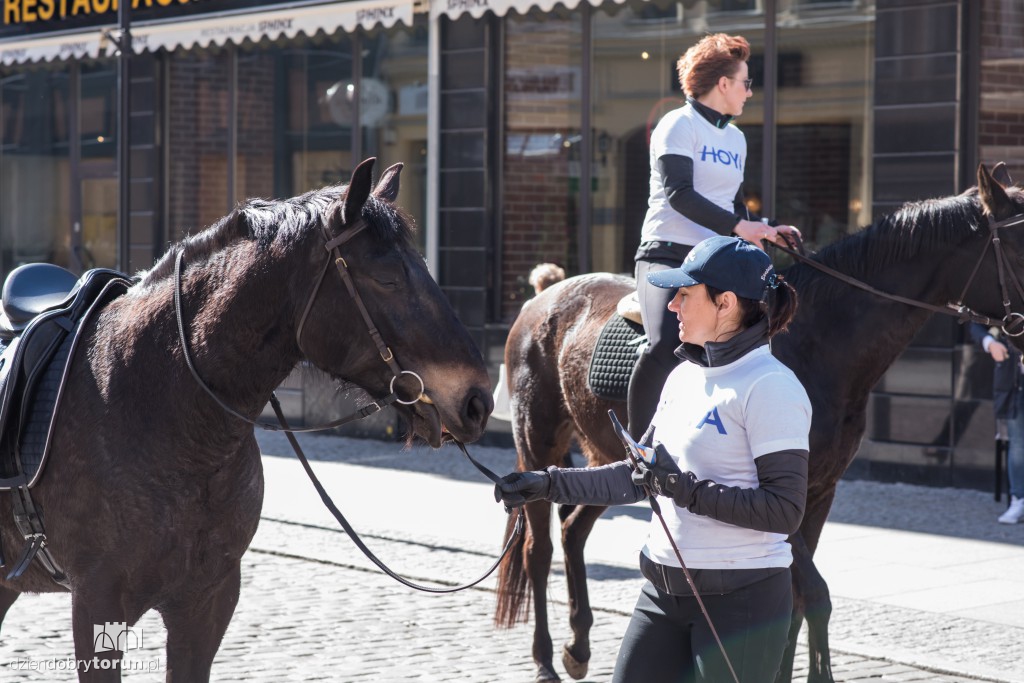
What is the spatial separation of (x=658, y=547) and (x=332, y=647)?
3.32 meters

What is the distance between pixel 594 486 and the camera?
3484 millimetres

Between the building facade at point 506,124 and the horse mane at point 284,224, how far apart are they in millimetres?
5339

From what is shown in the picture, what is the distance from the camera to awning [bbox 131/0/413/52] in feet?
45.2

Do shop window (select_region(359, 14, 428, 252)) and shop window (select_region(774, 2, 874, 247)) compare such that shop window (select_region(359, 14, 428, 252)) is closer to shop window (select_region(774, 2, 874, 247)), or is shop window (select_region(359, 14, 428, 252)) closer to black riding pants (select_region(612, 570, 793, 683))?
shop window (select_region(774, 2, 874, 247))

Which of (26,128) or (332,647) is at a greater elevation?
(26,128)

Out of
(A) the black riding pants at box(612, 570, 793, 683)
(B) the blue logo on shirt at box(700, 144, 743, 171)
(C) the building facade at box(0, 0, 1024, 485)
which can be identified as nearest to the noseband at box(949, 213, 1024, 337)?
(B) the blue logo on shirt at box(700, 144, 743, 171)

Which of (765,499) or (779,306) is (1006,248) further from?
Result: (765,499)

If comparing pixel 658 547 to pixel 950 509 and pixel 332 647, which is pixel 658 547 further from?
pixel 950 509

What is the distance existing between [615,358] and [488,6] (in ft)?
24.8

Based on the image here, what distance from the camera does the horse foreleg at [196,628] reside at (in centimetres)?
393

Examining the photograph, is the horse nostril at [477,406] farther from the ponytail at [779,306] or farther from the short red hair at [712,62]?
the short red hair at [712,62]

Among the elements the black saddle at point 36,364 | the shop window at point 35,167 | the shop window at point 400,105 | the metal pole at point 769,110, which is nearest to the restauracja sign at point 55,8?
the shop window at point 35,167

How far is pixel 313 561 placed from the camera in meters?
8.62

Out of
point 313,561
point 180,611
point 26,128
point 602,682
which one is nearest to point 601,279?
point 602,682
